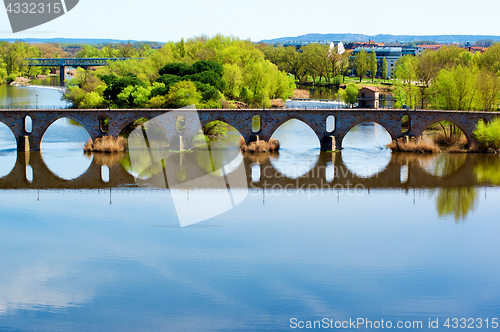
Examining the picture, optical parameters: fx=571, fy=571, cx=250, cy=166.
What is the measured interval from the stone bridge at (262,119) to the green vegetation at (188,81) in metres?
3.85

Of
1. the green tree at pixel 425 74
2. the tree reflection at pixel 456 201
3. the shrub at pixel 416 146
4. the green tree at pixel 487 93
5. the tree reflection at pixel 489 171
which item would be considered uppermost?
the green tree at pixel 425 74

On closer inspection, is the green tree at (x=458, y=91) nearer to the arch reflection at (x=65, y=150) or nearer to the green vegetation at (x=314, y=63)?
the arch reflection at (x=65, y=150)

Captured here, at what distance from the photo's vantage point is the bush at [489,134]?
60562mm

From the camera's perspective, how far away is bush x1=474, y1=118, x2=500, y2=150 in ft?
199

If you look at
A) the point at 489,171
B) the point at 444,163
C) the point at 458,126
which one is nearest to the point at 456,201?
the point at 489,171

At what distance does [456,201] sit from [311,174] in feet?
44.6

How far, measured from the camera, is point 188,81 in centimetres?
7075

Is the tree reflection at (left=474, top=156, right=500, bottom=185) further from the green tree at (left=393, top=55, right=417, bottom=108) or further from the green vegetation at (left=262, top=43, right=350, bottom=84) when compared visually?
the green vegetation at (left=262, top=43, right=350, bottom=84)

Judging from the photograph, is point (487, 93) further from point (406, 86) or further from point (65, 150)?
point (65, 150)

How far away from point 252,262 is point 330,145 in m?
33.7

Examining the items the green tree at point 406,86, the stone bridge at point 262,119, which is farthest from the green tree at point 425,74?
the stone bridge at point 262,119

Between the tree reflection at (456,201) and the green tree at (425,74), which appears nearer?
the tree reflection at (456,201)

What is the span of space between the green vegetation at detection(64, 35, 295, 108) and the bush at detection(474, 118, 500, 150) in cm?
2855

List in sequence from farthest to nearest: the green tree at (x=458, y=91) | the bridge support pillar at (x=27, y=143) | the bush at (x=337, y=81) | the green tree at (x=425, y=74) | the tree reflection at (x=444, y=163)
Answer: the bush at (x=337, y=81) → the green tree at (x=425, y=74) → the green tree at (x=458, y=91) → the bridge support pillar at (x=27, y=143) → the tree reflection at (x=444, y=163)
